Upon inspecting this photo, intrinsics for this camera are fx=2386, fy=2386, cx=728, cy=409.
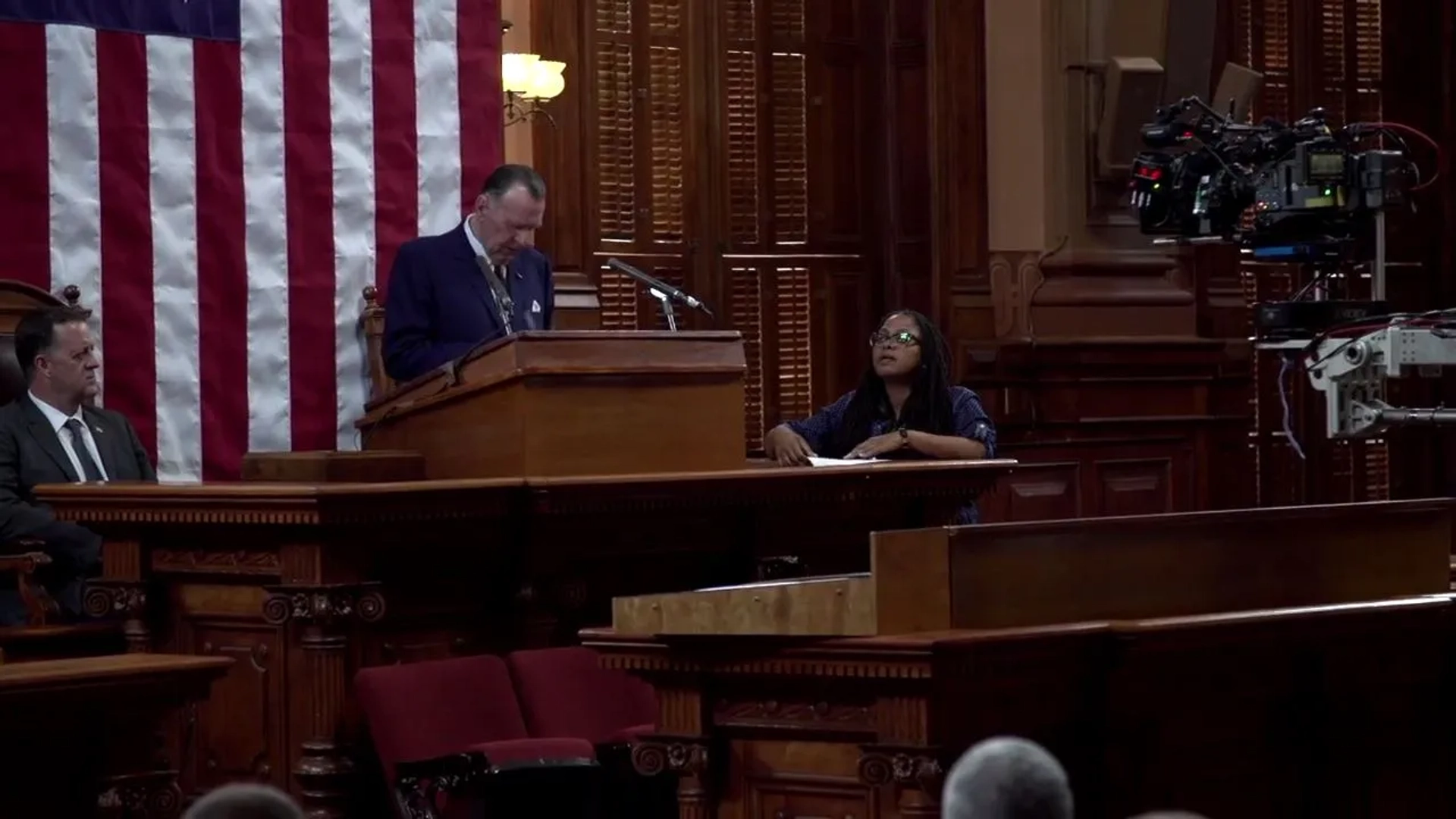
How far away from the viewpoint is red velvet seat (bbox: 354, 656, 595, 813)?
17.1 feet

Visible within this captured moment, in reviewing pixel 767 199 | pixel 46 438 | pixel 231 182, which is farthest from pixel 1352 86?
pixel 46 438

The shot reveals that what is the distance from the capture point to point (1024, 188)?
11.1m

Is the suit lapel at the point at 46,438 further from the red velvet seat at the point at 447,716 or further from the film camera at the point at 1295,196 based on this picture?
the film camera at the point at 1295,196

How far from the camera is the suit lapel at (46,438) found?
670cm

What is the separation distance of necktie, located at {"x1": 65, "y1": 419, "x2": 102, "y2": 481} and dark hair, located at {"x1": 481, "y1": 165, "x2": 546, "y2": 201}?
136cm

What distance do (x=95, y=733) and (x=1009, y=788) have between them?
108 inches

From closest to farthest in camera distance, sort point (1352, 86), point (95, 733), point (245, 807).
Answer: point (245, 807) < point (95, 733) < point (1352, 86)

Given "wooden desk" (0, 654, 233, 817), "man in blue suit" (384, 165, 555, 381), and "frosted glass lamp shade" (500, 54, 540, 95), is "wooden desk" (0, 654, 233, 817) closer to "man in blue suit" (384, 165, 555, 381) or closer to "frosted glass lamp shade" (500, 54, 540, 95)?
"man in blue suit" (384, 165, 555, 381)

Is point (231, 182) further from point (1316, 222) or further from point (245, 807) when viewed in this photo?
point (245, 807)

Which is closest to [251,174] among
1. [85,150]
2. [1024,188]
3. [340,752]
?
[85,150]

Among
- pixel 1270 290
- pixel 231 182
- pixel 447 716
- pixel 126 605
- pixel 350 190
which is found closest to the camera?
pixel 447 716

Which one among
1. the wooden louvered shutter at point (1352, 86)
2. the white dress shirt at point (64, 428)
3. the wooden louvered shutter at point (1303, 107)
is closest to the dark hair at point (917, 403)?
the white dress shirt at point (64, 428)

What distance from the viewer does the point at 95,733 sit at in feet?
14.7

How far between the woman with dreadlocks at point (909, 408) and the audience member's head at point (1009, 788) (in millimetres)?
5018
